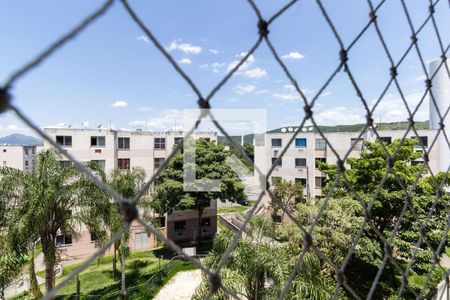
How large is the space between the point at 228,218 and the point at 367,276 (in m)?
4.72

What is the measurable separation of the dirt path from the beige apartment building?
5.26 ft

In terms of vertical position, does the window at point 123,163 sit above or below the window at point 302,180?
above

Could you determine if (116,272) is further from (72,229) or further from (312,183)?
(312,183)

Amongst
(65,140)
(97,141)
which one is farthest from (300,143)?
(65,140)

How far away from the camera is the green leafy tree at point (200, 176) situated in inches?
263

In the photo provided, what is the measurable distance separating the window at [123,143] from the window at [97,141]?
0.44 metres

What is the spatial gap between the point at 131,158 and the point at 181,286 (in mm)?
3755

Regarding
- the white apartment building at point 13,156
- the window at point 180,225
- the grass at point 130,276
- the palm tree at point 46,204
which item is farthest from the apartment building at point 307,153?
the white apartment building at point 13,156

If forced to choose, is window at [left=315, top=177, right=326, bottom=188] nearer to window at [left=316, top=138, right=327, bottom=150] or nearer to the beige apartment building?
window at [left=316, top=138, right=327, bottom=150]

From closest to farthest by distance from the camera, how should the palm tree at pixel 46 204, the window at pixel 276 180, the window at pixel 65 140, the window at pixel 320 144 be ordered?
1. the palm tree at pixel 46 204
2. the window at pixel 65 140
3. the window at pixel 276 180
4. the window at pixel 320 144

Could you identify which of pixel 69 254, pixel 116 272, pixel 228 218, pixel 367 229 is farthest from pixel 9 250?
pixel 228 218

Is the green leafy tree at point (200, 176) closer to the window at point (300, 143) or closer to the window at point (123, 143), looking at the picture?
the window at point (123, 143)

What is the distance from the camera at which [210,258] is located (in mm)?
3033

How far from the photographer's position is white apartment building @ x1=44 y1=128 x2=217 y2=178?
677cm
